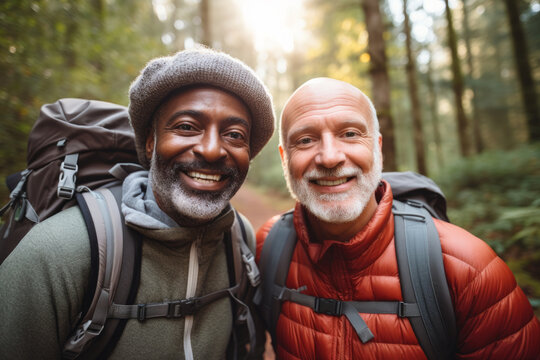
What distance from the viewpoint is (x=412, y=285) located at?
1.71 m

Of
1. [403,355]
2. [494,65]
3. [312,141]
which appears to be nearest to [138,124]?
[312,141]

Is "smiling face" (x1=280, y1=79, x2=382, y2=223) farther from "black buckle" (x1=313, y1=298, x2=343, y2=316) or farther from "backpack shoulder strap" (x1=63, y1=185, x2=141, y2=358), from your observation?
"backpack shoulder strap" (x1=63, y1=185, x2=141, y2=358)

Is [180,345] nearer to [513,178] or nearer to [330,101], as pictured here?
[330,101]

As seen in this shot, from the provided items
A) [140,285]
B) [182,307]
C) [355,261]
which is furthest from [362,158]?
[140,285]

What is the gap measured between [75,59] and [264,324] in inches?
253

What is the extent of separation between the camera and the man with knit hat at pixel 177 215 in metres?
1.46

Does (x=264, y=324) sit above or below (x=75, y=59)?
below

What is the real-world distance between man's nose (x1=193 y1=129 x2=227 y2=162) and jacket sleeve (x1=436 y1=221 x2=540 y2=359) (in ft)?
5.97

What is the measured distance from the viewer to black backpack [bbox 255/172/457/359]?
5.39 feet

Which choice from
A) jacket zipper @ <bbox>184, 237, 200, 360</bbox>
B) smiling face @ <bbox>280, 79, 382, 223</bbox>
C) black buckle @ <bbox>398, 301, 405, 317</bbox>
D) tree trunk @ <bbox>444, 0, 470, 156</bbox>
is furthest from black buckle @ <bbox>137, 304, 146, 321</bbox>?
tree trunk @ <bbox>444, 0, 470, 156</bbox>

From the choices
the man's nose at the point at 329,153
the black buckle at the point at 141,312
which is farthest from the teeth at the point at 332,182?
the black buckle at the point at 141,312

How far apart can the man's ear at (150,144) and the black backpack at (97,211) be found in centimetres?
15

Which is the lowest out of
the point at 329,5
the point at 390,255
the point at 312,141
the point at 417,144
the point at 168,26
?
the point at 390,255

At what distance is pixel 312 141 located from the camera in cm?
205
